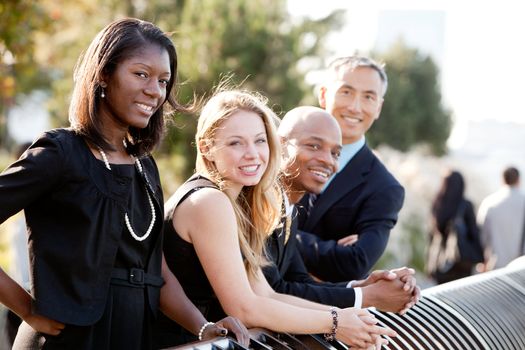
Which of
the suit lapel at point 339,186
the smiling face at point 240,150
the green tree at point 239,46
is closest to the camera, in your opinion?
the smiling face at point 240,150

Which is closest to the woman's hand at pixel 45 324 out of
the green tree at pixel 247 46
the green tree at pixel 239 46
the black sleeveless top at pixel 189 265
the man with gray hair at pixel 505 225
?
the black sleeveless top at pixel 189 265

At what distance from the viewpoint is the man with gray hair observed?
8953 millimetres

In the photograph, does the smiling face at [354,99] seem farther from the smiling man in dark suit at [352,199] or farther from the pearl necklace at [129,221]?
the pearl necklace at [129,221]

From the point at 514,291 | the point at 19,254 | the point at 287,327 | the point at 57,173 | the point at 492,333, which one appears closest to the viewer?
the point at 57,173

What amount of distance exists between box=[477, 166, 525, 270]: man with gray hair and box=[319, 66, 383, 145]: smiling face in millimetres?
4666

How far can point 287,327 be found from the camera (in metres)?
2.88

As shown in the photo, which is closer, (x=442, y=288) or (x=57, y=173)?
(x=57, y=173)

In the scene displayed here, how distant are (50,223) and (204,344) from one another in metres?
0.62

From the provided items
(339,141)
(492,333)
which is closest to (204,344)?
(492,333)

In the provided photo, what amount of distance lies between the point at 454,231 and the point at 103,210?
7.50 m

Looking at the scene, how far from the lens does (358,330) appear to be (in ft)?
9.53

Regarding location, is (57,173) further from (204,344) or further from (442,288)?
(442,288)

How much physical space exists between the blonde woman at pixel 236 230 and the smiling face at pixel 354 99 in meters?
1.24

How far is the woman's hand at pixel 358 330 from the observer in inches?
114
